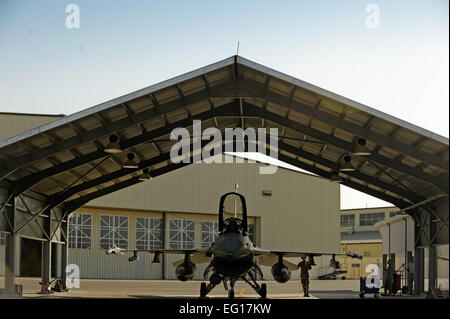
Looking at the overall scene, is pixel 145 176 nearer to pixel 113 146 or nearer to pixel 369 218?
pixel 113 146

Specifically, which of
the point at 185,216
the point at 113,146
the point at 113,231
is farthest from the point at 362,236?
the point at 113,146

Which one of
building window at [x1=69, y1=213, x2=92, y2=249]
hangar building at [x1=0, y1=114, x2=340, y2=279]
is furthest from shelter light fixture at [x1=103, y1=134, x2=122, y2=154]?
building window at [x1=69, y1=213, x2=92, y2=249]

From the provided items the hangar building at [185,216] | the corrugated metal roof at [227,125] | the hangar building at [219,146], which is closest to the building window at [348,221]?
the hangar building at [185,216]

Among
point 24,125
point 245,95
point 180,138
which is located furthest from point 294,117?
point 24,125

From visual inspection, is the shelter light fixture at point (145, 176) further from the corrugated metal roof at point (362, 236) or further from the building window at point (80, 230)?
the corrugated metal roof at point (362, 236)

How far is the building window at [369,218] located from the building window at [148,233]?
44946 mm

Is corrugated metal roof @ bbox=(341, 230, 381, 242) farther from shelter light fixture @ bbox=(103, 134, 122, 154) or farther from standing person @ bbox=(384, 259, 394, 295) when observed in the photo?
shelter light fixture @ bbox=(103, 134, 122, 154)

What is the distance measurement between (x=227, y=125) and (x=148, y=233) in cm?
2377

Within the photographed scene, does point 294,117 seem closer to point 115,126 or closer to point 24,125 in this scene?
point 115,126

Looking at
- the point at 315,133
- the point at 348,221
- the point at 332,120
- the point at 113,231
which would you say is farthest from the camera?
the point at 348,221

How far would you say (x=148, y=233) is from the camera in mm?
47188

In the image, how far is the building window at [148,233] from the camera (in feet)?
154

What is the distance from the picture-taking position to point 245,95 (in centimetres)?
1967

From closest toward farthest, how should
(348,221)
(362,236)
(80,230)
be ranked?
(80,230) → (362,236) → (348,221)
